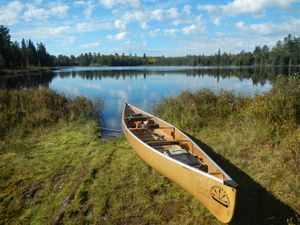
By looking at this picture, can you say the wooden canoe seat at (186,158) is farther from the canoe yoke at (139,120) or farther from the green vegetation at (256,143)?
the canoe yoke at (139,120)

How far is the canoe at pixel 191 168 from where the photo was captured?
4551 millimetres

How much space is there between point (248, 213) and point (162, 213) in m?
1.65

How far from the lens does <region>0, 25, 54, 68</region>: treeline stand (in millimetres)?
56125

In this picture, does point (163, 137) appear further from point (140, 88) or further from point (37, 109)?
point (140, 88)

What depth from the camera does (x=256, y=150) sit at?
7.68m

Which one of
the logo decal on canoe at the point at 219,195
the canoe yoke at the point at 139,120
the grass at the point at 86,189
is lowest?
the grass at the point at 86,189

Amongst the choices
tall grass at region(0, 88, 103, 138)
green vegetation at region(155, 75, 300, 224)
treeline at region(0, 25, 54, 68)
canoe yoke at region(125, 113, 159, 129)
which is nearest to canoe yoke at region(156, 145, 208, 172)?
green vegetation at region(155, 75, 300, 224)

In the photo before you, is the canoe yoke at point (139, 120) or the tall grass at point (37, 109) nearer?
the canoe yoke at point (139, 120)

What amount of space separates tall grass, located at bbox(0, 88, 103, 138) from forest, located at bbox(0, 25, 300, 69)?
4443cm

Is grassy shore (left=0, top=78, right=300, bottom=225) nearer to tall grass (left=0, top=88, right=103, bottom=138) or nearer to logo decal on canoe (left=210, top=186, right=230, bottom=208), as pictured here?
tall grass (left=0, top=88, right=103, bottom=138)

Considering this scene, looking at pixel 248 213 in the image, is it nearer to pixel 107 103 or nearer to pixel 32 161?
pixel 32 161

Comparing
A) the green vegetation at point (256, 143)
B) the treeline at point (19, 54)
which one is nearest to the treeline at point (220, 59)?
the treeline at point (19, 54)

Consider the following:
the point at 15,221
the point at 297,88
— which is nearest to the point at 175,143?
the point at 15,221

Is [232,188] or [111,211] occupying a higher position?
[232,188]
